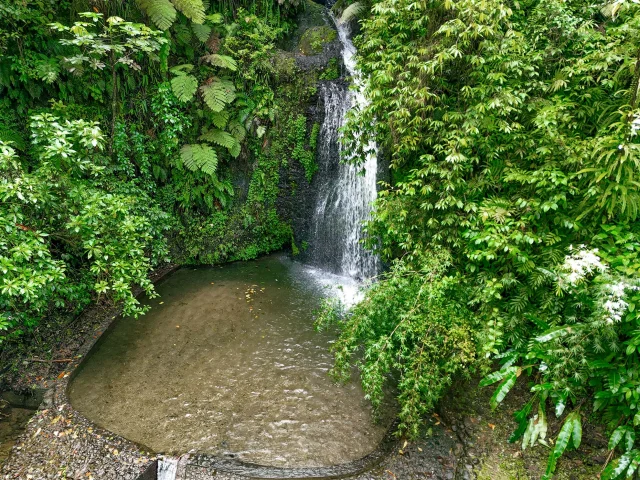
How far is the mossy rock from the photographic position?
8.47 metres

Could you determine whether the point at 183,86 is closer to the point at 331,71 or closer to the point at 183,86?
the point at 183,86

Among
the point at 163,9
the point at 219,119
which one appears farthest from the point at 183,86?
the point at 163,9

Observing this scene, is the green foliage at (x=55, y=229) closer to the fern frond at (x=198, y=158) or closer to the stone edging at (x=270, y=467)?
the stone edging at (x=270, y=467)

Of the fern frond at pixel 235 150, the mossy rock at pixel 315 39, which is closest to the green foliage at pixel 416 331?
the fern frond at pixel 235 150

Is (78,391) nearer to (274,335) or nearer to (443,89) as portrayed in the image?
(274,335)

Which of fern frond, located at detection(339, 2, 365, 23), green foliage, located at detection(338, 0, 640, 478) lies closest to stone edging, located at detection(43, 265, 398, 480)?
green foliage, located at detection(338, 0, 640, 478)

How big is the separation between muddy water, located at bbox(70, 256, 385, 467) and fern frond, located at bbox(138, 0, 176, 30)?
16.4 feet

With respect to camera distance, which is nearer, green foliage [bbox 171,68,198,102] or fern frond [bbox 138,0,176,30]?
fern frond [bbox 138,0,176,30]

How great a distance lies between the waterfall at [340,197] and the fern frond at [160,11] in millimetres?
3204

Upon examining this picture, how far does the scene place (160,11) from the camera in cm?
628

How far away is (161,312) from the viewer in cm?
643

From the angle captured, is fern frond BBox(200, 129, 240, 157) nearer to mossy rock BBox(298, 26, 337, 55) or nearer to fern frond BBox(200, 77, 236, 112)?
fern frond BBox(200, 77, 236, 112)

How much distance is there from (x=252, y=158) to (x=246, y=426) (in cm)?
588

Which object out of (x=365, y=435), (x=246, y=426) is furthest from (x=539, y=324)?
(x=246, y=426)
